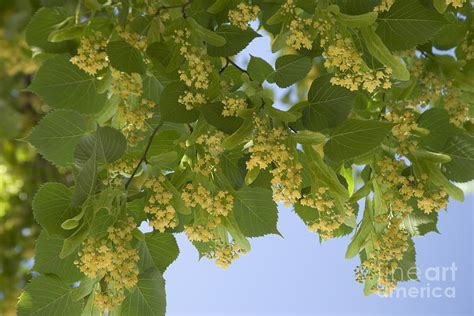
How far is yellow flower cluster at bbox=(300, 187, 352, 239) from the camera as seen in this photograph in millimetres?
705

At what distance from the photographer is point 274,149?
672mm

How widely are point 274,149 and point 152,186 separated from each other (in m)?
0.14

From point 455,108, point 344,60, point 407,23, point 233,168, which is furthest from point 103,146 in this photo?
point 455,108

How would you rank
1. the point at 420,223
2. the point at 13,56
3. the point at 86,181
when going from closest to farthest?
the point at 86,181, the point at 420,223, the point at 13,56

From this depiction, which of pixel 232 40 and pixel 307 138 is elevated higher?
pixel 232 40

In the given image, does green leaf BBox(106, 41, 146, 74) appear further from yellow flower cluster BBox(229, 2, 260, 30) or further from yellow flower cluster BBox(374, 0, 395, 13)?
Answer: yellow flower cluster BBox(374, 0, 395, 13)

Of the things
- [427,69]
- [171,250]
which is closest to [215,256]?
[171,250]

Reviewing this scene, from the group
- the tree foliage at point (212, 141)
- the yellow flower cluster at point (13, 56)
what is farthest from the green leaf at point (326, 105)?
the yellow flower cluster at point (13, 56)

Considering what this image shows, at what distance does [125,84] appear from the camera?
0.76 metres

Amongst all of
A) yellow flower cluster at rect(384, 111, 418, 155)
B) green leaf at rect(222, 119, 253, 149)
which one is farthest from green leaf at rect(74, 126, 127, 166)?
yellow flower cluster at rect(384, 111, 418, 155)

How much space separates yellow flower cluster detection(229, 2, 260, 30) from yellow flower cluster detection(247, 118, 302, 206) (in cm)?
13

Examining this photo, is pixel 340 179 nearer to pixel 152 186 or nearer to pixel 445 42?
pixel 152 186

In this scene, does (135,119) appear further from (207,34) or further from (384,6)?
(384,6)

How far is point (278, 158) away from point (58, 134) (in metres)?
0.30
